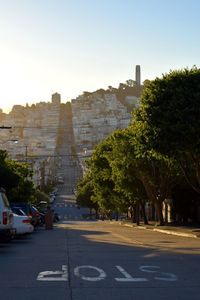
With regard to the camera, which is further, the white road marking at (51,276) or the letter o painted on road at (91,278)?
Result: the letter o painted on road at (91,278)

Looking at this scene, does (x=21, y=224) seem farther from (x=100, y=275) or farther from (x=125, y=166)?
(x=125, y=166)

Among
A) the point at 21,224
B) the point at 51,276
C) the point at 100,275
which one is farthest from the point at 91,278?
the point at 21,224

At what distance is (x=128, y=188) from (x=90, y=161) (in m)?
17.2

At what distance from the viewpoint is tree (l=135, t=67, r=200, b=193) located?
109 ft

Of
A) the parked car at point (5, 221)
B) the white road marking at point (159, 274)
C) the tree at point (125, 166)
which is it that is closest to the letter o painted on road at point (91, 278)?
the white road marking at point (159, 274)

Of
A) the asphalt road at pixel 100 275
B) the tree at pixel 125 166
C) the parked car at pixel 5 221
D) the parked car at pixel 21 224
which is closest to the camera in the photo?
the asphalt road at pixel 100 275

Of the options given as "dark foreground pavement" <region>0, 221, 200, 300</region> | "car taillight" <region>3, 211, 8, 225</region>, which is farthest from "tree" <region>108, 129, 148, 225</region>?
"dark foreground pavement" <region>0, 221, 200, 300</region>

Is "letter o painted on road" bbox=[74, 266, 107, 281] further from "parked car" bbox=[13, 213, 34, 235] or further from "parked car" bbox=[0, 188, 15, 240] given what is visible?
"parked car" bbox=[13, 213, 34, 235]

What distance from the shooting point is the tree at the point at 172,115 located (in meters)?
33.3

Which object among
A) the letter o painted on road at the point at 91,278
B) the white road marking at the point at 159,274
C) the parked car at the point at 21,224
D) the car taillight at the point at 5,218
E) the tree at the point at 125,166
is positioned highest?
the tree at the point at 125,166

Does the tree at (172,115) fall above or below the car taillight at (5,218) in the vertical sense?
above

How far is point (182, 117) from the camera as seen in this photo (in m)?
33.2

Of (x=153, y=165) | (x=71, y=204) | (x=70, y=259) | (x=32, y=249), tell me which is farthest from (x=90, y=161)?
(x=71, y=204)

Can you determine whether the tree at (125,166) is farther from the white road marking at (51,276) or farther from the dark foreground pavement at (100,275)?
the white road marking at (51,276)
